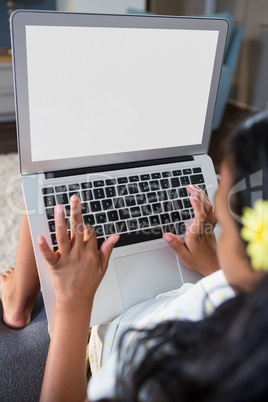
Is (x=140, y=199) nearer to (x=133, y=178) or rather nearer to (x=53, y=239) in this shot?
(x=133, y=178)

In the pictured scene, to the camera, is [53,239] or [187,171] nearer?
[53,239]

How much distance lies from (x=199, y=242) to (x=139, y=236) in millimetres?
108

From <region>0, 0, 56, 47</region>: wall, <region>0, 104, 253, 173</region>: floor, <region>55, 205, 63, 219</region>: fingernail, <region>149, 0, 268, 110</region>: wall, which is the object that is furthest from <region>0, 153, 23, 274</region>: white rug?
<region>149, 0, 268, 110</region>: wall

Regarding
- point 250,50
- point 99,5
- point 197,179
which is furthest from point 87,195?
point 250,50

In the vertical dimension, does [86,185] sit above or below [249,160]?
below

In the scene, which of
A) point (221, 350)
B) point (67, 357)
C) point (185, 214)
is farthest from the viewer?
point (185, 214)

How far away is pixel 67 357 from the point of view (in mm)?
522

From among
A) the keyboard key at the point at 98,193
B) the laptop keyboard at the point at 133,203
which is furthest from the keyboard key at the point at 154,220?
the keyboard key at the point at 98,193

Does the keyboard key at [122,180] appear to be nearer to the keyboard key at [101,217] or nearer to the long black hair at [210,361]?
the keyboard key at [101,217]

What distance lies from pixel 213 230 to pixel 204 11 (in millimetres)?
3389

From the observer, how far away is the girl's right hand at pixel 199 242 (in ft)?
2.22

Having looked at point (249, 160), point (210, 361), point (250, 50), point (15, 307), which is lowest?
point (15, 307)

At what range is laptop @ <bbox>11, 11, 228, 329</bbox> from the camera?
0.61 m

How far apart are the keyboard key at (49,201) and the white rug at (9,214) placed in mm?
492
